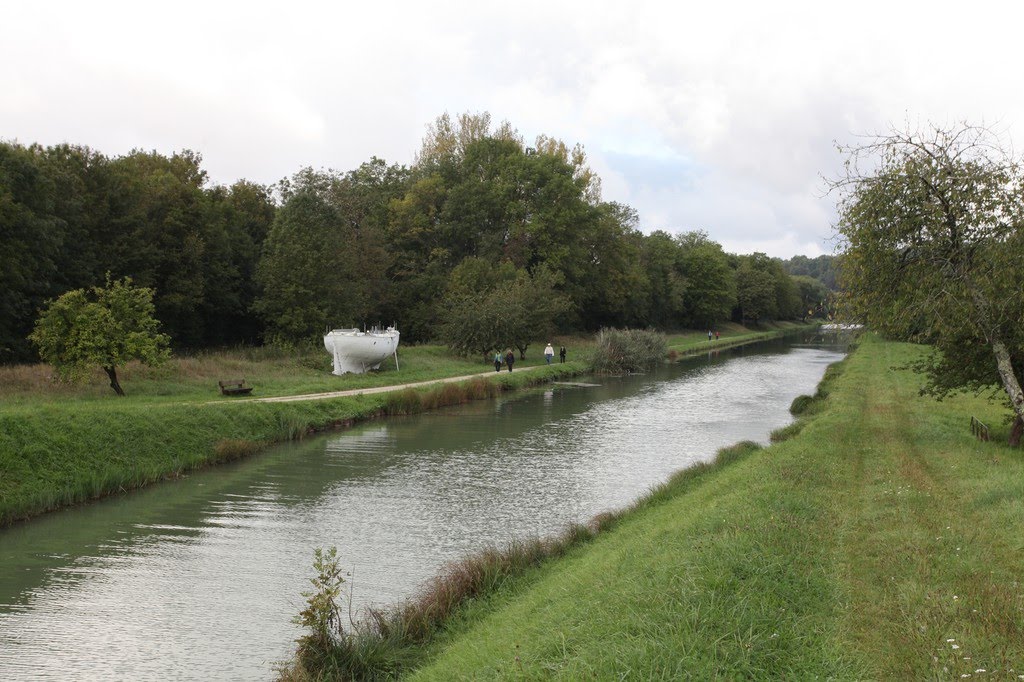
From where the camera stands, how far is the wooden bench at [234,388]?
27891 mm

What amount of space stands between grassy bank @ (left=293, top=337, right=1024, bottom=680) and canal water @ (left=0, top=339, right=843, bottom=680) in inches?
92.1

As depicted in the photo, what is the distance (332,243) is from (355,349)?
16.2 metres

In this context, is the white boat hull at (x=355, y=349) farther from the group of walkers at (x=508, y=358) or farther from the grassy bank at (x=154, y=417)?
the group of walkers at (x=508, y=358)

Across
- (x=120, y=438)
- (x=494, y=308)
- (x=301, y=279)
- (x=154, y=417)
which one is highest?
(x=301, y=279)

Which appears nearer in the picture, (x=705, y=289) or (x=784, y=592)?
(x=784, y=592)

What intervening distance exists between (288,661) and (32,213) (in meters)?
32.6

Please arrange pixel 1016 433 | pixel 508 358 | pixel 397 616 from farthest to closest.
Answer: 1. pixel 508 358
2. pixel 1016 433
3. pixel 397 616

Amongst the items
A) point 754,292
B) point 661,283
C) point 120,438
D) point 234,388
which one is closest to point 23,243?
point 234,388

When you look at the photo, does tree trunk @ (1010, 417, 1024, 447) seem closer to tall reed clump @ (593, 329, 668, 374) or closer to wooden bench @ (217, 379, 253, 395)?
wooden bench @ (217, 379, 253, 395)

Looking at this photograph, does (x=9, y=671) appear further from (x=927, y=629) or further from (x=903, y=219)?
(x=903, y=219)

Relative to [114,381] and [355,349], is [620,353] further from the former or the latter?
[114,381]

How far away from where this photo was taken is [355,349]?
3825 centimetres

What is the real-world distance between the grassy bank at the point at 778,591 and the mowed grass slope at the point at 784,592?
0.02 meters

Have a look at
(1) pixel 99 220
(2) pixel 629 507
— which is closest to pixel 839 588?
(2) pixel 629 507
